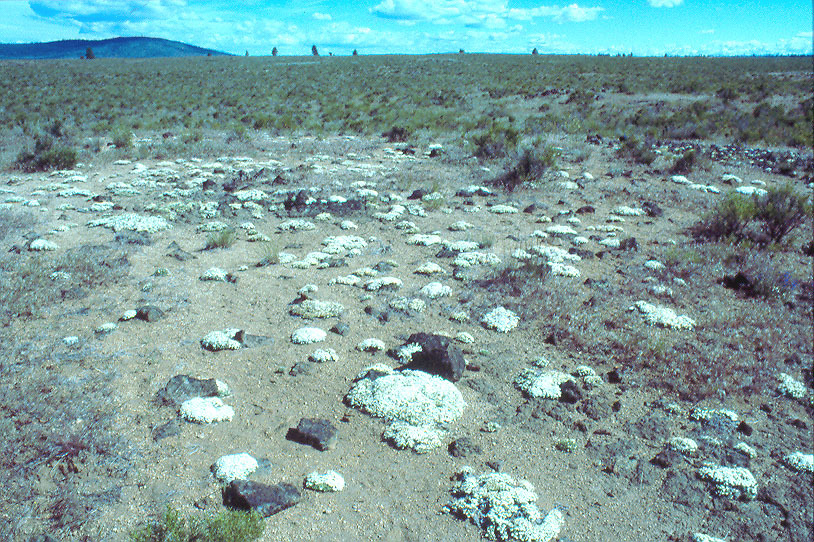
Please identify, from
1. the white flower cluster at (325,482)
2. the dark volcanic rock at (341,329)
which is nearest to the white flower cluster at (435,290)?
the dark volcanic rock at (341,329)

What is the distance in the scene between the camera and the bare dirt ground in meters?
3.49

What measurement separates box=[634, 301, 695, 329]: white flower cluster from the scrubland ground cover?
33mm

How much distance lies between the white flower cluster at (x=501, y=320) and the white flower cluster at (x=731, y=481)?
237 cm

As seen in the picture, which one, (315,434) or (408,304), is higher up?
(408,304)

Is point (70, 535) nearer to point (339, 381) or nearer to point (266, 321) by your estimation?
point (339, 381)

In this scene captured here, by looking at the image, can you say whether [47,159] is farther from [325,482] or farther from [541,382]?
[541,382]

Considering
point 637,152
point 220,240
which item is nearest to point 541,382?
point 220,240

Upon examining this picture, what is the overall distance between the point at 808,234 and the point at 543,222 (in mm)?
4735

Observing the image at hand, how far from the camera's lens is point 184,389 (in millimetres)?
4453

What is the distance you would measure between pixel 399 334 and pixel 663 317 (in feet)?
10.0

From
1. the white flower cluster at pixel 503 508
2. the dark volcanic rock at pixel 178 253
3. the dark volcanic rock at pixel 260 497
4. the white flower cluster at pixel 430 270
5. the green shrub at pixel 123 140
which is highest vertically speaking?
the green shrub at pixel 123 140

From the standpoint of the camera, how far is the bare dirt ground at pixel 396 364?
349cm

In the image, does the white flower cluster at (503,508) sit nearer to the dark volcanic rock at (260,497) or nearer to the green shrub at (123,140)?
the dark volcanic rock at (260,497)

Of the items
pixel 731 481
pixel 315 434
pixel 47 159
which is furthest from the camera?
pixel 47 159
